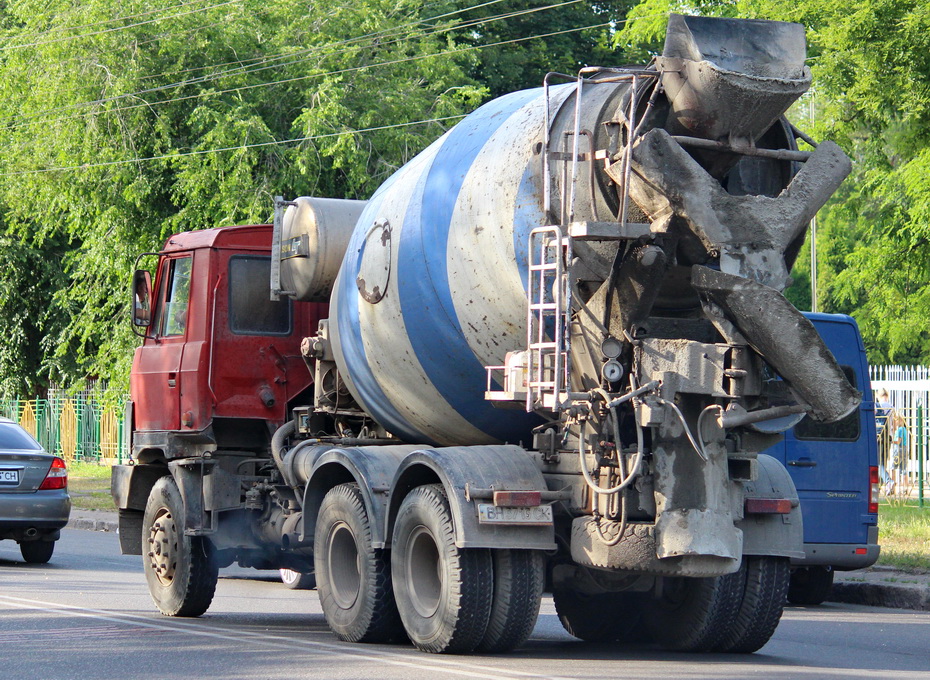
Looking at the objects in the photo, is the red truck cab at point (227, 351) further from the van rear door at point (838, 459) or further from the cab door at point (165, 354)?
the van rear door at point (838, 459)

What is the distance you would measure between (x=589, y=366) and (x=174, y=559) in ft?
14.4

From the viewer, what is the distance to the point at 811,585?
1280 cm

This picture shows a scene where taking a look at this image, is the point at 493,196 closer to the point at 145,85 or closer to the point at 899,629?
the point at 899,629

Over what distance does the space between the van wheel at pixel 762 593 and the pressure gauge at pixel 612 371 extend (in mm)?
1640

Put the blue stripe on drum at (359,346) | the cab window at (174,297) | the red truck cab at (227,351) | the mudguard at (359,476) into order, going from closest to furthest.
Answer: the mudguard at (359,476)
the blue stripe on drum at (359,346)
the red truck cab at (227,351)
the cab window at (174,297)

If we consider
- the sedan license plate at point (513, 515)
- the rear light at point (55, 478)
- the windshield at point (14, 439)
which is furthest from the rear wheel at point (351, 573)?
the windshield at point (14, 439)

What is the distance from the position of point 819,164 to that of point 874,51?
8374 millimetres

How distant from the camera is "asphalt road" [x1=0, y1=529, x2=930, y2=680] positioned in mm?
7984

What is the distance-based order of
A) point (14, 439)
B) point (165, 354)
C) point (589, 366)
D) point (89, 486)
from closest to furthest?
point (589, 366) → point (165, 354) → point (14, 439) → point (89, 486)

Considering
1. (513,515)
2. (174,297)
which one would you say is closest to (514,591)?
(513,515)

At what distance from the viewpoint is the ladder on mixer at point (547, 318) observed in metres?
7.84

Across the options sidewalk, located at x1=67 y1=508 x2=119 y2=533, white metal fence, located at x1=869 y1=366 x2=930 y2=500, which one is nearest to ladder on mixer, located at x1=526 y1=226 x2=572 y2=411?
white metal fence, located at x1=869 y1=366 x2=930 y2=500

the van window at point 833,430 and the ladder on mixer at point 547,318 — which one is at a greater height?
the ladder on mixer at point 547,318

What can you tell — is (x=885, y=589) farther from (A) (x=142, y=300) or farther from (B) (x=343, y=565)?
(A) (x=142, y=300)
